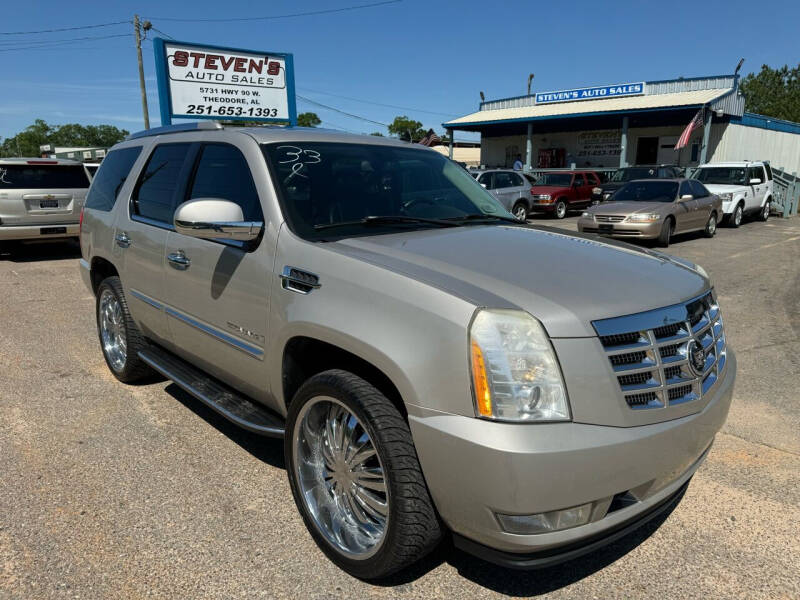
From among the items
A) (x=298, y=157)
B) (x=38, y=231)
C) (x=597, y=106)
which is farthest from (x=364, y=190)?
(x=597, y=106)

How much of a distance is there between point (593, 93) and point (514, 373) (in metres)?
34.5

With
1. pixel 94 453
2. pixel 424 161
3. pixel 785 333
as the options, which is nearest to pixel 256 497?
pixel 94 453

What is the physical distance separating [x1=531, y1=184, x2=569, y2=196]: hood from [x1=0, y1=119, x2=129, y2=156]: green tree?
128 meters

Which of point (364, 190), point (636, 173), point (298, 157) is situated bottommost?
point (636, 173)

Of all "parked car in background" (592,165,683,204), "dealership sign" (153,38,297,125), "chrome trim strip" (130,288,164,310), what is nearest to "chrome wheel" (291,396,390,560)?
"chrome trim strip" (130,288,164,310)

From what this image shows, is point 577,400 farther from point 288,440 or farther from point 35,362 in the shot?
A: point 35,362

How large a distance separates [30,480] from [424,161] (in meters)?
2.93

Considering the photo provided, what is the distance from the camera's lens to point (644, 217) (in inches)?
507

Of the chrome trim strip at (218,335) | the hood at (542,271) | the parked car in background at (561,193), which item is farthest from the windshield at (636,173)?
the chrome trim strip at (218,335)

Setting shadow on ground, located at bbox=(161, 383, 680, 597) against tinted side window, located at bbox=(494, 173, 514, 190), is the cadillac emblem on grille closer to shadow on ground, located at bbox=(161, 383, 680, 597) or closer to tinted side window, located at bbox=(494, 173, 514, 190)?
shadow on ground, located at bbox=(161, 383, 680, 597)

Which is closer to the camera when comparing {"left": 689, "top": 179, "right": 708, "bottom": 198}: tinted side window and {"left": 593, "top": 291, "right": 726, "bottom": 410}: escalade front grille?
{"left": 593, "top": 291, "right": 726, "bottom": 410}: escalade front grille

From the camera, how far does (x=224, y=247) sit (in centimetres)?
320

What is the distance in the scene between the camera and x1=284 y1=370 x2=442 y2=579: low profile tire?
2.25 metres

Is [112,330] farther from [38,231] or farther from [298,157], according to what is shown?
[38,231]
